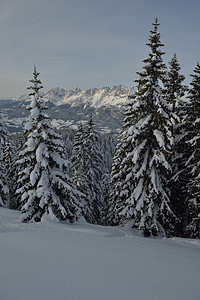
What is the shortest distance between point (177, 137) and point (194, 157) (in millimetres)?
2534

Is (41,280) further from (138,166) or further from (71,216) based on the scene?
(138,166)

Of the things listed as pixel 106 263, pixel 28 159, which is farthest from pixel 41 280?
pixel 28 159

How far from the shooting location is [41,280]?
16.8 ft

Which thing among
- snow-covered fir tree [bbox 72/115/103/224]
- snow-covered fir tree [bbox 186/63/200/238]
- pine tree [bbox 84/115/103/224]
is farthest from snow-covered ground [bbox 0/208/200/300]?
pine tree [bbox 84/115/103/224]

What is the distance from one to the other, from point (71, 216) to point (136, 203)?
467 cm

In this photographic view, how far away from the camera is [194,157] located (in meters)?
15.3

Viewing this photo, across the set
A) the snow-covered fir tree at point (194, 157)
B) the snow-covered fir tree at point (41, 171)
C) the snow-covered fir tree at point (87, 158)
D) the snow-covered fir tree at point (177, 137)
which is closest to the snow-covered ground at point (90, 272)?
the snow-covered fir tree at point (41, 171)

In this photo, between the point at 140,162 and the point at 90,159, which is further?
the point at 90,159

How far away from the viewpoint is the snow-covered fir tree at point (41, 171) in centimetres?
1354

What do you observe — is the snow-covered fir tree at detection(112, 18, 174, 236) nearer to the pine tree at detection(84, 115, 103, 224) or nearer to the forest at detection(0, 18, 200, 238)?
the forest at detection(0, 18, 200, 238)

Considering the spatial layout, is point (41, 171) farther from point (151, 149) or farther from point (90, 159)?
point (90, 159)

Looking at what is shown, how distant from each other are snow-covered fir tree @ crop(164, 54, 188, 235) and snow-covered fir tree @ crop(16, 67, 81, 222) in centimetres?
861

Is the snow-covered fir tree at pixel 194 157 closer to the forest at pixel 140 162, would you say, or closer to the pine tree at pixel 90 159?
the forest at pixel 140 162

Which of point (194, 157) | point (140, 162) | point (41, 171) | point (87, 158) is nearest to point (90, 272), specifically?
point (41, 171)
